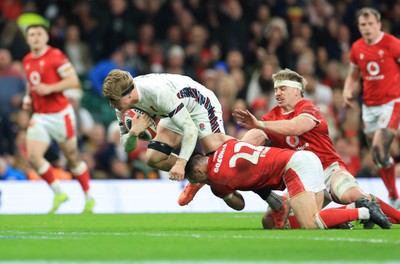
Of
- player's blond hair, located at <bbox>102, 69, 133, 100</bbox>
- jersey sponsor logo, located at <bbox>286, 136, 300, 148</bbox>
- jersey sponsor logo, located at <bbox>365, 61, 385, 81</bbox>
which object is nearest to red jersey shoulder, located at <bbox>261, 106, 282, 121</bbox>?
jersey sponsor logo, located at <bbox>286, 136, 300, 148</bbox>

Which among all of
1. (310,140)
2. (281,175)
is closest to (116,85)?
(281,175)

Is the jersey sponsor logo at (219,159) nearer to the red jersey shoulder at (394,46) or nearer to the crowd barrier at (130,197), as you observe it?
the red jersey shoulder at (394,46)

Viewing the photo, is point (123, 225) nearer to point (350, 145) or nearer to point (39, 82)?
point (39, 82)

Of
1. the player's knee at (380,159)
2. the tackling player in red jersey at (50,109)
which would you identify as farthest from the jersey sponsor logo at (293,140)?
the tackling player in red jersey at (50,109)

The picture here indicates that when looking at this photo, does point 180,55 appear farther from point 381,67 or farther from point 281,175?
point 281,175

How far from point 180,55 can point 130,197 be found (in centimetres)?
398

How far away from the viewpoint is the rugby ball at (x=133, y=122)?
1070 centimetres

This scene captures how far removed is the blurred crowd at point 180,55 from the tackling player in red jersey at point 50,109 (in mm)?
1641

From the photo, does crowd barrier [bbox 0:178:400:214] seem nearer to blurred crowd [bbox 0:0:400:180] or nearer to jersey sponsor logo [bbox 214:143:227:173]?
blurred crowd [bbox 0:0:400:180]

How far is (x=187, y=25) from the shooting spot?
65.5 ft

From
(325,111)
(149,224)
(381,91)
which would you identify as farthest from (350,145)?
(149,224)

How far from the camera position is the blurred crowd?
17.0 metres

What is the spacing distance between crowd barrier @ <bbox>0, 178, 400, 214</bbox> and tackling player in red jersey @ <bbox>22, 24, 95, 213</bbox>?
88cm

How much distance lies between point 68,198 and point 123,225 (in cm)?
355
